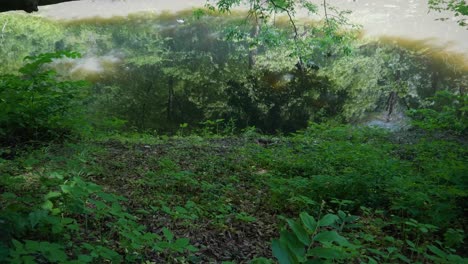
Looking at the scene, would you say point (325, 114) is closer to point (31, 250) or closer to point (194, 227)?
point (194, 227)

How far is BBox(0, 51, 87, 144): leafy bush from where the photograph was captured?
17.6ft

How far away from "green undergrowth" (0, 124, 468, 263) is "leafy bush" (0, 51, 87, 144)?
45 cm

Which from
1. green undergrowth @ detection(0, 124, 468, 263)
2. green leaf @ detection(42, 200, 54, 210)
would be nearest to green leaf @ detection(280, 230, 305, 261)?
green undergrowth @ detection(0, 124, 468, 263)

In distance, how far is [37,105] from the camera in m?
5.66

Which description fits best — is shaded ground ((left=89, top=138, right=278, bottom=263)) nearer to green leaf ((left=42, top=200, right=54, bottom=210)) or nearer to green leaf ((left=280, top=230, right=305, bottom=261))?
green leaf ((left=42, top=200, right=54, bottom=210))

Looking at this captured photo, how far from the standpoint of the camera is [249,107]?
13.0 metres

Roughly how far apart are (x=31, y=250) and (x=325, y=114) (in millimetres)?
11719

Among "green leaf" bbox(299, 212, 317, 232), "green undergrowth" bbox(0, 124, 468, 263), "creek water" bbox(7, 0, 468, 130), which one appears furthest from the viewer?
"creek water" bbox(7, 0, 468, 130)

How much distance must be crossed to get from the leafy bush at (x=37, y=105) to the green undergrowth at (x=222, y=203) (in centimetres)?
45

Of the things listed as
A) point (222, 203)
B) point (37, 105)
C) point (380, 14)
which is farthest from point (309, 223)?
point (380, 14)

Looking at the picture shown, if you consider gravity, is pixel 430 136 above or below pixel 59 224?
below

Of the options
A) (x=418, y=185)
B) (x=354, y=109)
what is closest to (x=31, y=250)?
(x=418, y=185)

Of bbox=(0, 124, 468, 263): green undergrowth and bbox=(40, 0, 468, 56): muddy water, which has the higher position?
bbox=(40, 0, 468, 56): muddy water

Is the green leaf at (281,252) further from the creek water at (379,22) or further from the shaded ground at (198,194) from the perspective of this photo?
the creek water at (379,22)
